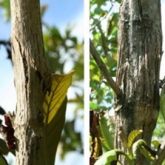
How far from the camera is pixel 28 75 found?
44 cm

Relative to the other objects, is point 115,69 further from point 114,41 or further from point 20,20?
point 20,20

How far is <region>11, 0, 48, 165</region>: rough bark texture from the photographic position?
43 cm

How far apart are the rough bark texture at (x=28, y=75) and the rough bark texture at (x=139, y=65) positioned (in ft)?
1.98

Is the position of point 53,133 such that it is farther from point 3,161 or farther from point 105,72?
point 105,72

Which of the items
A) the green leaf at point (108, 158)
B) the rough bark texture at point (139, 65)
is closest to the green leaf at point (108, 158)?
the green leaf at point (108, 158)

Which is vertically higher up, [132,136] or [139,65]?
[139,65]

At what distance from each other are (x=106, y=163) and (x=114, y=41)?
38cm

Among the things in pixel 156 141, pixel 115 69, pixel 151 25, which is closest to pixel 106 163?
pixel 156 141

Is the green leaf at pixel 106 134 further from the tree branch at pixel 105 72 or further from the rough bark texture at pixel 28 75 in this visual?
the rough bark texture at pixel 28 75

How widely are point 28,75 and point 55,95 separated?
0.05 metres

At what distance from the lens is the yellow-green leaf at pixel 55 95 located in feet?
1.50

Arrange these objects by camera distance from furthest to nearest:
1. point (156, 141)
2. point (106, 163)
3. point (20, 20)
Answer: point (156, 141)
point (106, 163)
point (20, 20)

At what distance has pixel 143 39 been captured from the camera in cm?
108

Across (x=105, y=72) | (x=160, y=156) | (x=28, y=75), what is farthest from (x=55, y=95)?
(x=105, y=72)
